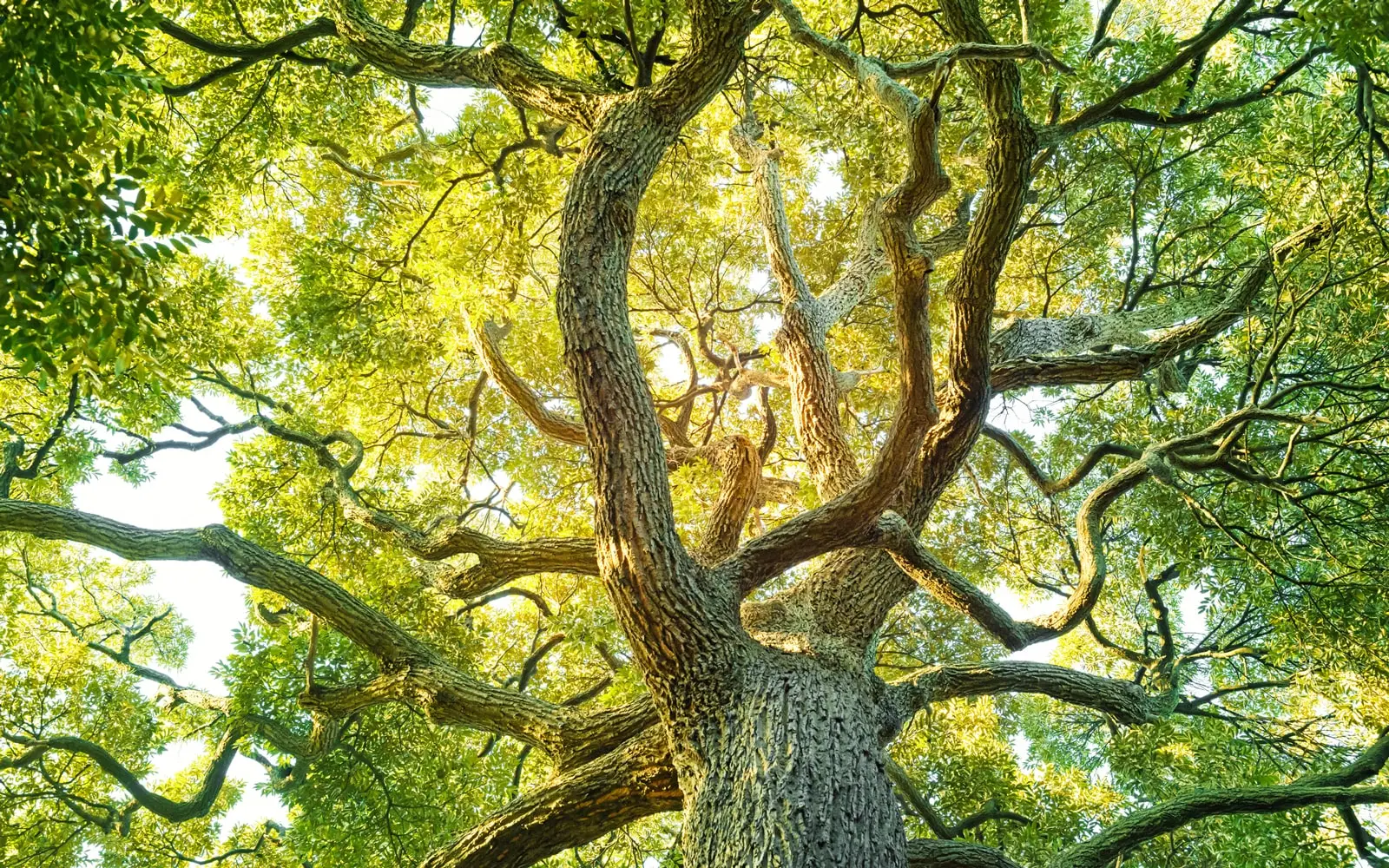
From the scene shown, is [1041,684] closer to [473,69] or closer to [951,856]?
[951,856]

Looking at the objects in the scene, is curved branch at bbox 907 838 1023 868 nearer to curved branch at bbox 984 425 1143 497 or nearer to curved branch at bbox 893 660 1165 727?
curved branch at bbox 893 660 1165 727

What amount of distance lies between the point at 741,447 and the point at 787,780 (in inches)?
108

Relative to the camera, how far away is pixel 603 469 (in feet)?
12.2

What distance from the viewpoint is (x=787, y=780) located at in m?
3.29

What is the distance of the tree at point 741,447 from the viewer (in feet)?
13.1

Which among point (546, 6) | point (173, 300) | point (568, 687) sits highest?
point (546, 6)

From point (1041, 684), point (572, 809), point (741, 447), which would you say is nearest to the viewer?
point (572, 809)

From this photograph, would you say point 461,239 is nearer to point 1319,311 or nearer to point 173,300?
point 173,300

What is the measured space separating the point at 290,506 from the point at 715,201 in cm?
572

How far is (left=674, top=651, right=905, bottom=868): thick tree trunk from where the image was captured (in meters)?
3.10

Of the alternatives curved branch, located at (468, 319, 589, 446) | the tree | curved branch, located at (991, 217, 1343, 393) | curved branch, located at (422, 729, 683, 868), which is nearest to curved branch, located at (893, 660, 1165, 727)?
the tree

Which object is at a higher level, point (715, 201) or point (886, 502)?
point (715, 201)

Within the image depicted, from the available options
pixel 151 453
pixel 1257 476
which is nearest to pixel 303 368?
pixel 151 453

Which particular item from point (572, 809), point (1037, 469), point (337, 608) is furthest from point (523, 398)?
point (1037, 469)
